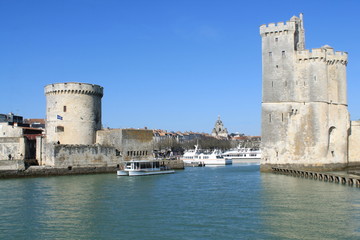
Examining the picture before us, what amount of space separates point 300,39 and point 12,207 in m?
26.9

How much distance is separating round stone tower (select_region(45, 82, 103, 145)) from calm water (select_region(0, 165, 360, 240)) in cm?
1066

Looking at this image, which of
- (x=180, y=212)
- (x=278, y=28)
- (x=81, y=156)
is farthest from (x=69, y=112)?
(x=180, y=212)

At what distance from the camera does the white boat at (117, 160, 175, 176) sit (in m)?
32.7

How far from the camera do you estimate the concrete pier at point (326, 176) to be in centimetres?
2426

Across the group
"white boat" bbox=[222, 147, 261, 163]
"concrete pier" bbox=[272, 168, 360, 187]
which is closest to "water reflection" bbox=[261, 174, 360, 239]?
"concrete pier" bbox=[272, 168, 360, 187]

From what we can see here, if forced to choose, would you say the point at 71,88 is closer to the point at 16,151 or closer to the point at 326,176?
the point at 16,151

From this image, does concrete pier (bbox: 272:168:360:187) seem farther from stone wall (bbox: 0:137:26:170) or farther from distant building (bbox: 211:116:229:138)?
distant building (bbox: 211:116:229:138)

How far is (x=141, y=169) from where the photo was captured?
33.6m

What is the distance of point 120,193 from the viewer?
21.6m

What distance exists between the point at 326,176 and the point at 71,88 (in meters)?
20.3

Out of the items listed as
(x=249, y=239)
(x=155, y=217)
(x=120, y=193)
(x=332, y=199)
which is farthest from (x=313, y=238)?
(x=120, y=193)

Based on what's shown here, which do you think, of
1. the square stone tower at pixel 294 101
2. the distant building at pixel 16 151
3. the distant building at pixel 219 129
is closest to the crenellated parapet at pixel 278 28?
the square stone tower at pixel 294 101

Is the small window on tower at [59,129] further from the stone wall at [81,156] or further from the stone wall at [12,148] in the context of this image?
the stone wall at [12,148]

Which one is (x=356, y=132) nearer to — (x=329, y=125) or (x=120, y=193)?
(x=329, y=125)
